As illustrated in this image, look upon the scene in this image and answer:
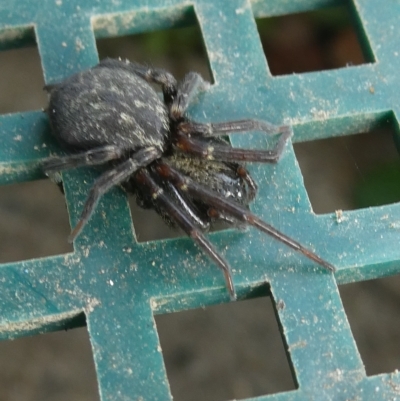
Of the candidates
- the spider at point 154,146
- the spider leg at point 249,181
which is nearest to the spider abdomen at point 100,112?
the spider at point 154,146

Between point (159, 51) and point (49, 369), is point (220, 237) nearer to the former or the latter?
point (49, 369)

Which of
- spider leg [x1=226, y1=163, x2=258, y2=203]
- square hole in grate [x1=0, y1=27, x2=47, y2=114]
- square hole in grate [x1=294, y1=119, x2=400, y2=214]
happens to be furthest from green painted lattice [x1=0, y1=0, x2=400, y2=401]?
square hole in grate [x1=0, y1=27, x2=47, y2=114]

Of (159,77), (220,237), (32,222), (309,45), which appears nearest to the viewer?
(220,237)

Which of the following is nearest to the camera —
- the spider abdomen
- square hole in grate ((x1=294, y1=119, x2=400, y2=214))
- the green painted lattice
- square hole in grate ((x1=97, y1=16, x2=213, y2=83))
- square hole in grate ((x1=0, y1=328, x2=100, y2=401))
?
the green painted lattice

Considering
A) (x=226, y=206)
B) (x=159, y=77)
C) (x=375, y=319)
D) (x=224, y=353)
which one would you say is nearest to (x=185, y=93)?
(x=159, y=77)

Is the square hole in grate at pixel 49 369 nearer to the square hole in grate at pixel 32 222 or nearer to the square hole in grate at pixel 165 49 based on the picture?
the square hole in grate at pixel 32 222

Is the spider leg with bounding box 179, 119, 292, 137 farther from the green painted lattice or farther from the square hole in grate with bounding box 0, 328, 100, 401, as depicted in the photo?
the square hole in grate with bounding box 0, 328, 100, 401
